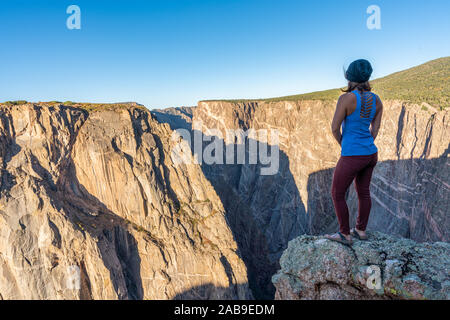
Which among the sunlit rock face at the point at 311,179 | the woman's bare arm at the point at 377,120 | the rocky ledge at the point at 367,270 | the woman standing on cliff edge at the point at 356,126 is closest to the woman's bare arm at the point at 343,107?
the woman standing on cliff edge at the point at 356,126

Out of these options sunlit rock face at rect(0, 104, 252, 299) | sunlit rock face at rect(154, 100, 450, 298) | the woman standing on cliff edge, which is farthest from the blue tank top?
sunlit rock face at rect(0, 104, 252, 299)

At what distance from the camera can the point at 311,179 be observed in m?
43.0

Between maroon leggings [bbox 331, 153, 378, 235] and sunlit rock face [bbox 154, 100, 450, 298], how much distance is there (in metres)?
14.0

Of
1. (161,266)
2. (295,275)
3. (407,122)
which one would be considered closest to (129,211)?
(161,266)

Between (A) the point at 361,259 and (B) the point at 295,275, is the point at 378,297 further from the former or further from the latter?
(B) the point at 295,275

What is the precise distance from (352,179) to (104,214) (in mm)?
24051

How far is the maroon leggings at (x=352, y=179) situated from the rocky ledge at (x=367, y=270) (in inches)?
20.7

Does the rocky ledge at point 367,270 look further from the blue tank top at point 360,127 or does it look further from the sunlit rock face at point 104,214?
the sunlit rock face at point 104,214

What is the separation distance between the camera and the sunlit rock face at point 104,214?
1881 cm

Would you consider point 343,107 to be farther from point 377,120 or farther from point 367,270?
point 367,270

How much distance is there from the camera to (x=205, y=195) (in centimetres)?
2794

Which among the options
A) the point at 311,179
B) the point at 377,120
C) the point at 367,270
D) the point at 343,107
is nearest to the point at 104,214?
the point at 367,270

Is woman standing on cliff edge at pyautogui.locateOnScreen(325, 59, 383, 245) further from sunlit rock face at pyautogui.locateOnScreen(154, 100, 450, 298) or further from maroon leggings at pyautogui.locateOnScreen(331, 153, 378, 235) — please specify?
sunlit rock face at pyautogui.locateOnScreen(154, 100, 450, 298)
